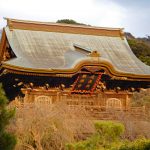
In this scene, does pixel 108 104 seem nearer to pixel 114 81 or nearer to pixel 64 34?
pixel 114 81

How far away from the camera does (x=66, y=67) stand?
22969 mm

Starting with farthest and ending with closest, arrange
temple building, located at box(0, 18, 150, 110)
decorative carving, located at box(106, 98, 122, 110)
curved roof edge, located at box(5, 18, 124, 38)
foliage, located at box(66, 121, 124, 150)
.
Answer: curved roof edge, located at box(5, 18, 124, 38), decorative carving, located at box(106, 98, 122, 110), temple building, located at box(0, 18, 150, 110), foliage, located at box(66, 121, 124, 150)

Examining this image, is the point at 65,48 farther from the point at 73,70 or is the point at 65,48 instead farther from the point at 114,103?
the point at 114,103

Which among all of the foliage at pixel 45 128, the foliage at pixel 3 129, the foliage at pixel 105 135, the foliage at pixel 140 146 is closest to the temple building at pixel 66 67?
the foliage at pixel 45 128

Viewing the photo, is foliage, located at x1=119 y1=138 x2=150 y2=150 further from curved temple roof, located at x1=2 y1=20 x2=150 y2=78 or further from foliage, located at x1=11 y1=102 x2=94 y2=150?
curved temple roof, located at x1=2 y1=20 x2=150 y2=78

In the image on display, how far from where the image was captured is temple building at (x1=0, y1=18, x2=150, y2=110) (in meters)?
22.9

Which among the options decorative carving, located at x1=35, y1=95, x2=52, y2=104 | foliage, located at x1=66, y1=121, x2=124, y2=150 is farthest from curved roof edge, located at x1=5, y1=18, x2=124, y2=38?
foliage, located at x1=66, y1=121, x2=124, y2=150

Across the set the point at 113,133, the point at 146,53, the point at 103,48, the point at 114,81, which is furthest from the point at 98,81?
the point at 146,53

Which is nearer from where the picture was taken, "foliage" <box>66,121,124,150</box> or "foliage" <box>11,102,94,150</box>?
"foliage" <box>66,121,124,150</box>

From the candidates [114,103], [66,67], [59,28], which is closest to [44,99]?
[66,67]

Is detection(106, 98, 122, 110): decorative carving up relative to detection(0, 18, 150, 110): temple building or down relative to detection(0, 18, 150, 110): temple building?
down

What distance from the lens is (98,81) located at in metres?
24.1

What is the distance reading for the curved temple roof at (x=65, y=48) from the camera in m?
23.0

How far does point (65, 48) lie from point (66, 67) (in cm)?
270
